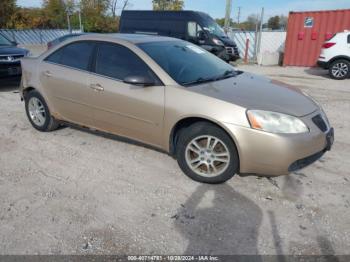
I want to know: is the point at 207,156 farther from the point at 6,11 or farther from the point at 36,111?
the point at 6,11

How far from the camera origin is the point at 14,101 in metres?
7.12

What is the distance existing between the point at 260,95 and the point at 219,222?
56.9 inches

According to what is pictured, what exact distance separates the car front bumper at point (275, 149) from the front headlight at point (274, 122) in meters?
0.05

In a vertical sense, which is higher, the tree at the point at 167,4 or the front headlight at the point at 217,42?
the tree at the point at 167,4

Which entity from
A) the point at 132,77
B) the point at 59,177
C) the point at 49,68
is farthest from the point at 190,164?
the point at 49,68

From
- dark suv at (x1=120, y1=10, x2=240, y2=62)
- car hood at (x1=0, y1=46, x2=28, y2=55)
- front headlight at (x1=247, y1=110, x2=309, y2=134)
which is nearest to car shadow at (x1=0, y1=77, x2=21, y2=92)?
car hood at (x1=0, y1=46, x2=28, y2=55)

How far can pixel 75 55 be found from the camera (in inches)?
171

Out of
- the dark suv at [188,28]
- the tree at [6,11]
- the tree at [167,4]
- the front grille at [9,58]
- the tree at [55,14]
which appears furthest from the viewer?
the tree at [55,14]

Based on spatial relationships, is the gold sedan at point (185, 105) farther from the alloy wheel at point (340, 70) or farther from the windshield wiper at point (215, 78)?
the alloy wheel at point (340, 70)

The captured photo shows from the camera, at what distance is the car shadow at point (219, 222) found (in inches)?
99.4

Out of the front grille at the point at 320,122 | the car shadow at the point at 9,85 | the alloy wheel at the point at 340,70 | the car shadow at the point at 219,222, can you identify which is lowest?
the car shadow at the point at 219,222

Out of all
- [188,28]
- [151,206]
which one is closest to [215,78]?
[151,206]

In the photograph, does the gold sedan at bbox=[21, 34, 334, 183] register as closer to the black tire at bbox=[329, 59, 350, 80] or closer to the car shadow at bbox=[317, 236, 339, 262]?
the car shadow at bbox=[317, 236, 339, 262]

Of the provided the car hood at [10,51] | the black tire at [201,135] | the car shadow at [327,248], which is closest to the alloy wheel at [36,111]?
the black tire at [201,135]
